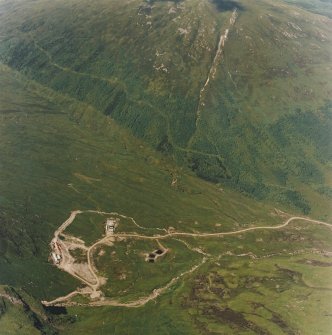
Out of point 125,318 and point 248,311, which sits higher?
point 248,311

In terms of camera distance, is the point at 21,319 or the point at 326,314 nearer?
the point at 21,319

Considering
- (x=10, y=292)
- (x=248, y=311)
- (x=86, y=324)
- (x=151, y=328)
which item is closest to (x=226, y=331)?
(x=248, y=311)

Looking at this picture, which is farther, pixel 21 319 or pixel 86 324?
pixel 86 324

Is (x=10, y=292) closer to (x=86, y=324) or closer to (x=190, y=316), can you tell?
(x=86, y=324)

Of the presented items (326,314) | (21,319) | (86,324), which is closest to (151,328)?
(86,324)

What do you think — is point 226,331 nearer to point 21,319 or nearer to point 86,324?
point 86,324

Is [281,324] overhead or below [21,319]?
overhead

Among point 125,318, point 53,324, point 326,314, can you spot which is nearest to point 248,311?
point 326,314

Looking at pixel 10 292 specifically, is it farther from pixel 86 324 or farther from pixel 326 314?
pixel 326 314
